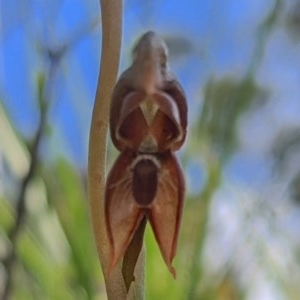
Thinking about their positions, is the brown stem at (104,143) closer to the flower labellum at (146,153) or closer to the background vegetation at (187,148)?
the flower labellum at (146,153)

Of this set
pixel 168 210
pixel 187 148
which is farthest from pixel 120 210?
pixel 187 148

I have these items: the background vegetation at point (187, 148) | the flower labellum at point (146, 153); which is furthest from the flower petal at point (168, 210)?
the background vegetation at point (187, 148)

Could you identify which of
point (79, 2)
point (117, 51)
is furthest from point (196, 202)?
point (117, 51)

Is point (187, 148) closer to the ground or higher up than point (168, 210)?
closer to the ground

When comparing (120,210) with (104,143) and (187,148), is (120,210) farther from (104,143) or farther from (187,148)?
(187,148)

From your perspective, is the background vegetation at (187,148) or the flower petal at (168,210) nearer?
the flower petal at (168,210)
